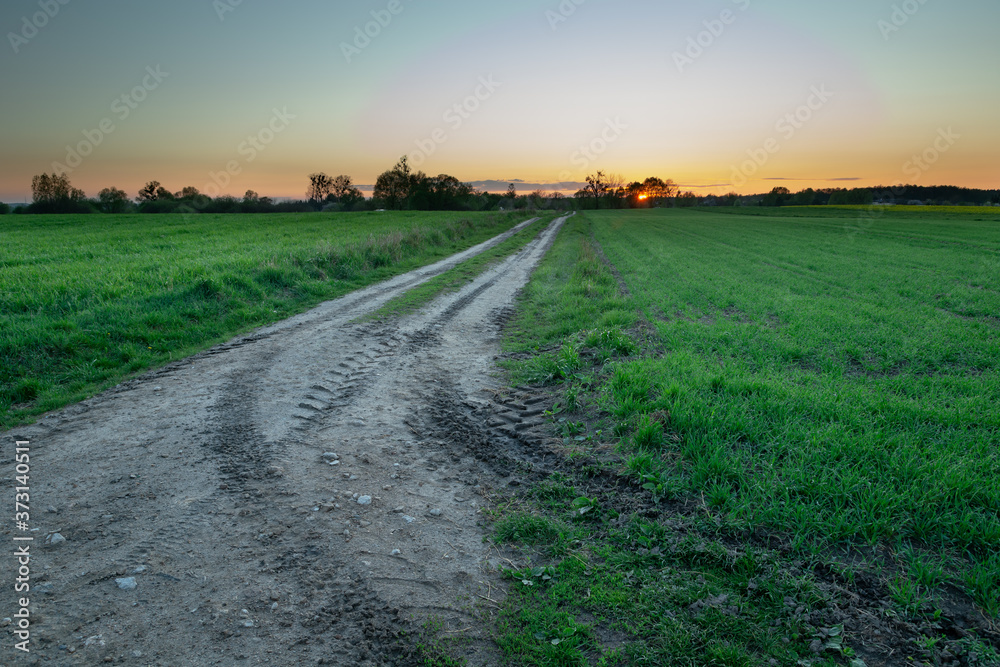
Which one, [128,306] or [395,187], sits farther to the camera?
[395,187]

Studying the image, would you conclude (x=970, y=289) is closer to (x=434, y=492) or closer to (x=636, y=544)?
(x=636, y=544)

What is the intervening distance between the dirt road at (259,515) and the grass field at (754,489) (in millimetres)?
710

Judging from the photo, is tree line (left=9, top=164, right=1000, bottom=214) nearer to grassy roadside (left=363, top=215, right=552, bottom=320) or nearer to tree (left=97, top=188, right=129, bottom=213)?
tree (left=97, top=188, right=129, bottom=213)

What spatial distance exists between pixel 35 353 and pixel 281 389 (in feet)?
14.1

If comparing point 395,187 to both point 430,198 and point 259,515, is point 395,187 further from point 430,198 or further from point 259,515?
point 259,515

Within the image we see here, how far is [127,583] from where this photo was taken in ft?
10.8

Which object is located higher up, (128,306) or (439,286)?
(128,306)

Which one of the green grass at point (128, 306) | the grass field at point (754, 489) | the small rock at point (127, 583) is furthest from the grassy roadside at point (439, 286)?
the small rock at point (127, 583)

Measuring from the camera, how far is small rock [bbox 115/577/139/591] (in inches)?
128

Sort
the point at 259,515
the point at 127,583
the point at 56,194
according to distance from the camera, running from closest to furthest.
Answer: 1. the point at 127,583
2. the point at 259,515
3. the point at 56,194

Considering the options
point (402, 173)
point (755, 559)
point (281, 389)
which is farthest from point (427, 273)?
point (402, 173)

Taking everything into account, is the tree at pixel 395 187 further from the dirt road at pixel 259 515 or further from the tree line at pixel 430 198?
the dirt road at pixel 259 515

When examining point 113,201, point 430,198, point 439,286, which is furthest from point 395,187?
point 439,286

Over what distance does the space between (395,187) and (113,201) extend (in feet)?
168
